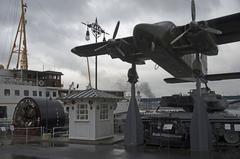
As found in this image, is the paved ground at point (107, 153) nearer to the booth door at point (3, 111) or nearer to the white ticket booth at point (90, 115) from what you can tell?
the white ticket booth at point (90, 115)

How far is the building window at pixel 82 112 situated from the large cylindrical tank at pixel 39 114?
5.25 m

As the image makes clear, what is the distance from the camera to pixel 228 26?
1628cm

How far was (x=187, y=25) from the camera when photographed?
15.5 m

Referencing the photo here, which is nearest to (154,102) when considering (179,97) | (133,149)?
(179,97)

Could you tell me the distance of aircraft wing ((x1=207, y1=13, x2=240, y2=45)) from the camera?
15.1m

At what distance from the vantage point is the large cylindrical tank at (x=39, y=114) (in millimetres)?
25408

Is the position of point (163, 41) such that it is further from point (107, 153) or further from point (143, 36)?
point (107, 153)

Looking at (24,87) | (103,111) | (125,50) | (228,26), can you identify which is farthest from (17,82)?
(228,26)

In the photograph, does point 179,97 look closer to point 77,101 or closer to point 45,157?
point 77,101

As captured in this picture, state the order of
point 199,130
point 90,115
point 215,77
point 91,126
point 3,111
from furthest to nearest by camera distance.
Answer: point 3,111 → point 215,77 → point 90,115 → point 91,126 → point 199,130

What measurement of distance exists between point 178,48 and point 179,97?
452cm

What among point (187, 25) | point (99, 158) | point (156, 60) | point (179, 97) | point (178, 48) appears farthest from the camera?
point (179, 97)

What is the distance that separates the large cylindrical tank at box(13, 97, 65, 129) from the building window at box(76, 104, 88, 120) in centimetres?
525

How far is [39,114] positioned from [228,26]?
52.5 ft
